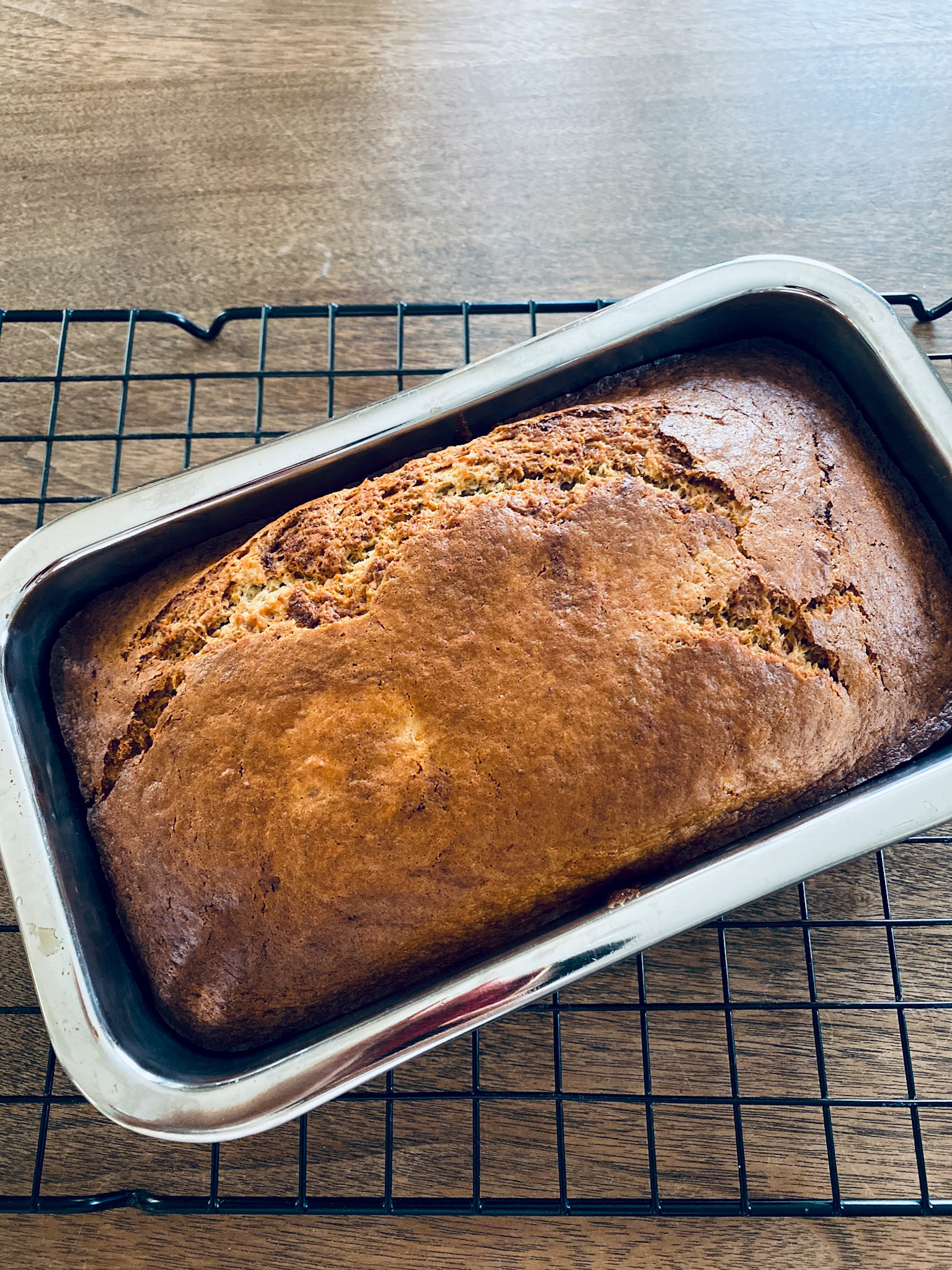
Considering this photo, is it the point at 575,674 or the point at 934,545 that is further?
the point at 934,545

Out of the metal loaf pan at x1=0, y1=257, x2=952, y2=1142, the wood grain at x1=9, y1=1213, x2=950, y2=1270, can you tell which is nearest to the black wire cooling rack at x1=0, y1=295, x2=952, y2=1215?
the wood grain at x1=9, y1=1213, x2=950, y2=1270

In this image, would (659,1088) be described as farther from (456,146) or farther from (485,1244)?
(456,146)

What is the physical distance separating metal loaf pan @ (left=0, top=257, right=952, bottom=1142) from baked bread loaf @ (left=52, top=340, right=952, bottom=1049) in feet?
0.15

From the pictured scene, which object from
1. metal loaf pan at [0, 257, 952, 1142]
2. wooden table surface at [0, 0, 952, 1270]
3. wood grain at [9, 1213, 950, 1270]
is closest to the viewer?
metal loaf pan at [0, 257, 952, 1142]

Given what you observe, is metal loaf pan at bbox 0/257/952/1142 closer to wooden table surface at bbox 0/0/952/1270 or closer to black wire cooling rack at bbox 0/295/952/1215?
black wire cooling rack at bbox 0/295/952/1215

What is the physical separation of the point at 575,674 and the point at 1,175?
1.37 meters

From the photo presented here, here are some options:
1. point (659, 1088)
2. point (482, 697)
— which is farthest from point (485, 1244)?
point (482, 697)

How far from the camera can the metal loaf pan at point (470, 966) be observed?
0.89m

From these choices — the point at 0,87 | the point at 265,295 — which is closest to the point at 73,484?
the point at 265,295

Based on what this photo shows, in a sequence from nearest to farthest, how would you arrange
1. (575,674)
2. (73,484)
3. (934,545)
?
(575,674)
(934,545)
(73,484)

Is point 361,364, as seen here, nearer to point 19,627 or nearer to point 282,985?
point 19,627

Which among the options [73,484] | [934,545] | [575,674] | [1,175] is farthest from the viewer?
[1,175]

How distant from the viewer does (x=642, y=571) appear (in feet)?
3.18

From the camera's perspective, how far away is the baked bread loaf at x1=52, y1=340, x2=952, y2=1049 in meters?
0.94
